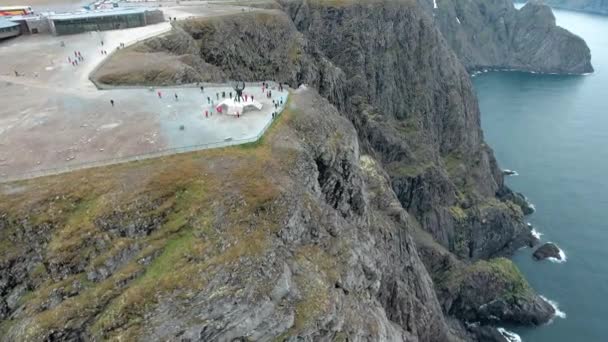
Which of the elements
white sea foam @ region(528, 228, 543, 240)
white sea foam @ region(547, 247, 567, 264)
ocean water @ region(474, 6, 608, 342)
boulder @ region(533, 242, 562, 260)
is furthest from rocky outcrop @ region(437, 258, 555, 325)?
white sea foam @ region(528, 228, 543, 240)

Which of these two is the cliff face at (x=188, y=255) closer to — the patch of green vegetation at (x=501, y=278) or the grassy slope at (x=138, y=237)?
the grassy slope at (x=138, y=237)

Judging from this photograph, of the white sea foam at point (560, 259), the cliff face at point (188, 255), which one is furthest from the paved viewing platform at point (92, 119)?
the white sea foam at point (560, 259)

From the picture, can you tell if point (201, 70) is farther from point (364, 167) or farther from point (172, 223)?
point (172, 223)

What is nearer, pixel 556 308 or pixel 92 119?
pixel 92 119

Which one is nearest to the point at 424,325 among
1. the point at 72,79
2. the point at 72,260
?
the point at 72,260

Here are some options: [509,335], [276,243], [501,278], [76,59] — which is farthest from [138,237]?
[501,278]

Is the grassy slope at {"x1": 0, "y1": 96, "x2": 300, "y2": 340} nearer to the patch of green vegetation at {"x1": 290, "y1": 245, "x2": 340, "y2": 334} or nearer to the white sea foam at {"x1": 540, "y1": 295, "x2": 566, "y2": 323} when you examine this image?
the patch of green vegetation at {"x1": 290, "y1": 245, "x2": 340, "y2": 334}

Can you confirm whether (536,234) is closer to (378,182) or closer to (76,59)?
(378,182)
